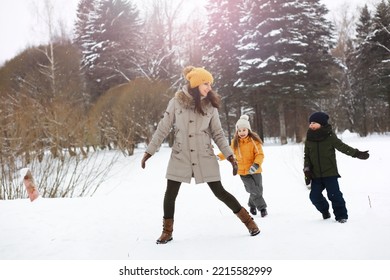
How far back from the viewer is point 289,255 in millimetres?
2682

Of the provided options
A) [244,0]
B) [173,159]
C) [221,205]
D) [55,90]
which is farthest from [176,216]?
[244,0]

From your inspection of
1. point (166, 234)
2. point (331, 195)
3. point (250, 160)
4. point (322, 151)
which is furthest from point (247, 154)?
point (166, 234)

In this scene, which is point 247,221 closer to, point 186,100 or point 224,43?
point 186,100

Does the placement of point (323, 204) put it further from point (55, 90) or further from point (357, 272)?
point (55, 90)

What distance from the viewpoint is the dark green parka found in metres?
3.67

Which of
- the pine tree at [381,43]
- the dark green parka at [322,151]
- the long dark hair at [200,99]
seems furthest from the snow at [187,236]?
the pine tree at [381,43]

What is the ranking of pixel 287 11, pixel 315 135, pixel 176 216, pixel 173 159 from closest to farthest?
pixel 173 159, pixel 315 135, pixel 176 216, pixel 287 11

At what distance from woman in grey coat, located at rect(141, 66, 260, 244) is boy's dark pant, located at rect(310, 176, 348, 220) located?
35.9 inches

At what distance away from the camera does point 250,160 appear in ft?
14.6

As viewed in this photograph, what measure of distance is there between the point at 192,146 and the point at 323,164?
146 cm

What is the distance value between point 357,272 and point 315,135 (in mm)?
1706

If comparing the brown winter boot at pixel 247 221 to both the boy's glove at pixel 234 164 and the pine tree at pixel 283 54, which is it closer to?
the boy's glove at pixel 234 164

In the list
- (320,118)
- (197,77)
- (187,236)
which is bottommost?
(187,236)

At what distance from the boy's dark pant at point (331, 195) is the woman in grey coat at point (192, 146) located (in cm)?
91
